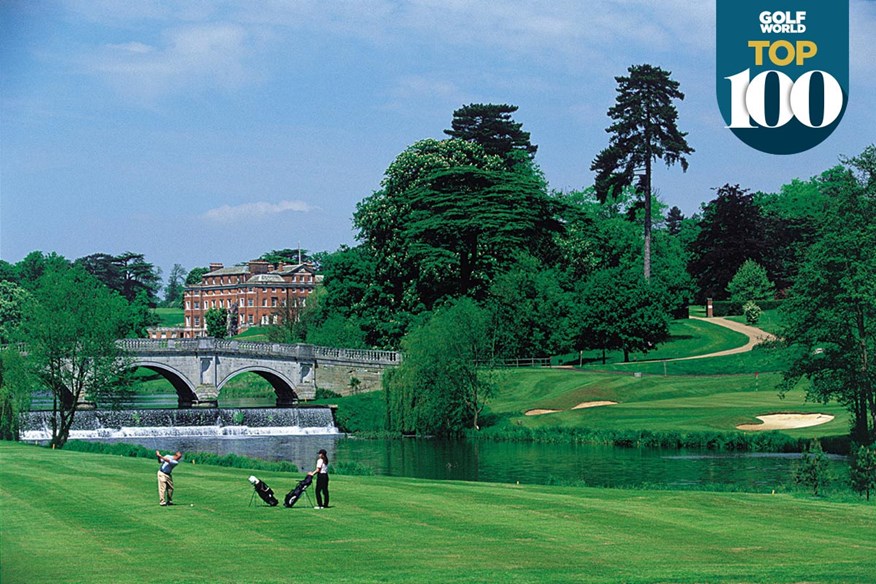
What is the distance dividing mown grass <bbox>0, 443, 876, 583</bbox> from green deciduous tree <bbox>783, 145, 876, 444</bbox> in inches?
757

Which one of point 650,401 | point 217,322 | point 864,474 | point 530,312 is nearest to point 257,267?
point 217,322

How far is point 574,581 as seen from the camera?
2131 cm

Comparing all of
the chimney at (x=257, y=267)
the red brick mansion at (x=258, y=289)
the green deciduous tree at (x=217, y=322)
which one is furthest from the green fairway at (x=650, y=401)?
the chimney at (x=257, y=267)

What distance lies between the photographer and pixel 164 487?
28.4m

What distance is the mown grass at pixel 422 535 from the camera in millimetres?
21797

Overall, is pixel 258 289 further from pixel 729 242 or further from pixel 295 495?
pixel 295 495

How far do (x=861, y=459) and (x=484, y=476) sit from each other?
54.5ft

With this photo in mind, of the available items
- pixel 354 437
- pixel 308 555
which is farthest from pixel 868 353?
pixel 308 555

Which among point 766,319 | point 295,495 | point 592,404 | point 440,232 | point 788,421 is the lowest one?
point 295,495

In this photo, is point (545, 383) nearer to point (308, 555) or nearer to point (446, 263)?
point (446, 263)

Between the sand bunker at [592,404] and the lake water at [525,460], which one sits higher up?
the sand bunker at [592,404]

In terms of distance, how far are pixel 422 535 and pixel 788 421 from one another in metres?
39.4

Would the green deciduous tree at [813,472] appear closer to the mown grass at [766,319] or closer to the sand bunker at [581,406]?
the sand bunker at [581,406]

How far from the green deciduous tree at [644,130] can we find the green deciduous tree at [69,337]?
5180 centimetres
